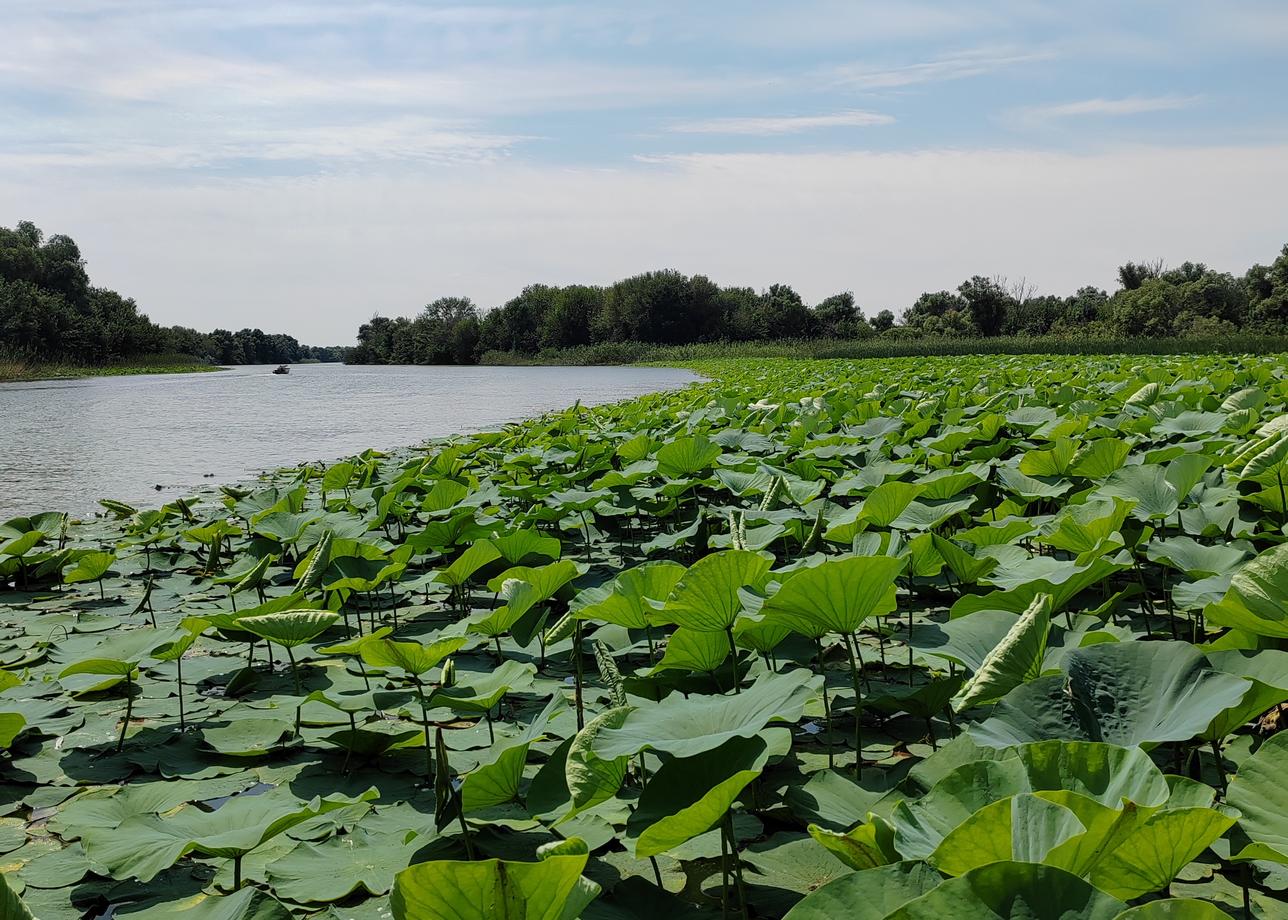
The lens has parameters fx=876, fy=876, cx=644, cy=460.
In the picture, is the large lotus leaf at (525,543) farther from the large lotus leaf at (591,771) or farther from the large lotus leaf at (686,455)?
the large lotus leaf at (591,771)

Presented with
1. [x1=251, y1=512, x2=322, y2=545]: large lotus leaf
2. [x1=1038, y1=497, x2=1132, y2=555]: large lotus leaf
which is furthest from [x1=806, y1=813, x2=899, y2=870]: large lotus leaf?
[x1=251, y1=512, x2=322, y2=545]: large lotus leaf

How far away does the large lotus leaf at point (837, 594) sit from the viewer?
1.19 m

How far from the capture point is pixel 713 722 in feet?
3.53

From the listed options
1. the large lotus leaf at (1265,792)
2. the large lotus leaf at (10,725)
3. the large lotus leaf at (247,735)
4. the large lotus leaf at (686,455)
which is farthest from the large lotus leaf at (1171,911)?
the large lotus leaf at (686,455)

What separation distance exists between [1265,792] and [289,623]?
1.57 meters

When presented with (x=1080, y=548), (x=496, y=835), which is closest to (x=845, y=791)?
(x=496, y=835)

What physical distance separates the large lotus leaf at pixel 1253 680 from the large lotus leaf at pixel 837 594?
1.30 feet

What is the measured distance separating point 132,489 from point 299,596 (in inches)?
205

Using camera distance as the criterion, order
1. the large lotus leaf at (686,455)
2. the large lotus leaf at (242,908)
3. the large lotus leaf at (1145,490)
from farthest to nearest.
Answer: the large lotus leaf at (686,455), the large lotus leaf at (1145,490), the large lotus leaf at (242,908)

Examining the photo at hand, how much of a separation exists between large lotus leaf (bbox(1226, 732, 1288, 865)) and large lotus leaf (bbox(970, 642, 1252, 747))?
3.6 inches

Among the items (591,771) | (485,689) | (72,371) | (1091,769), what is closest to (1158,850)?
(1091,769)

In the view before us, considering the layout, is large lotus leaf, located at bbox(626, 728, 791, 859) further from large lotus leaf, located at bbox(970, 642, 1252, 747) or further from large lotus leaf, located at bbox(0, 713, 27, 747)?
large lotus leaf, located at bbox(0, 713, 27, 747)

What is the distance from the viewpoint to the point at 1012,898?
22.0 inches

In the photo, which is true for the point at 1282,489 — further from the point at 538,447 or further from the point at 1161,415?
the point at 538,447
